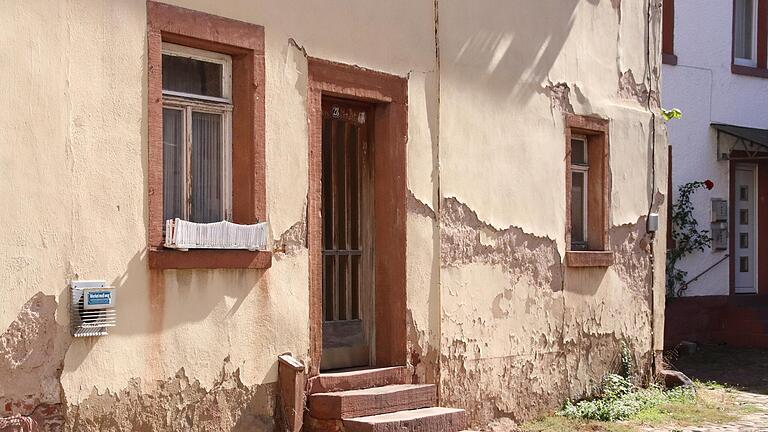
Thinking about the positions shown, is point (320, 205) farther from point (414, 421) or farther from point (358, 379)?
point (414, 421)

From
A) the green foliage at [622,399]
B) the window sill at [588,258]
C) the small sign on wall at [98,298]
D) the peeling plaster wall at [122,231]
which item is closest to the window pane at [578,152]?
the window sill at [588,258]

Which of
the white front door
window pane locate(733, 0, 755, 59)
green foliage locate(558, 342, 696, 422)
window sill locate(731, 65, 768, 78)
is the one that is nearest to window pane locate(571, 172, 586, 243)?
green foliage locate(558, 342, 696, 422)

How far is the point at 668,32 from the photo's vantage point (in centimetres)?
1675

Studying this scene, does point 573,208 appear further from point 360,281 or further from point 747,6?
point 747,6

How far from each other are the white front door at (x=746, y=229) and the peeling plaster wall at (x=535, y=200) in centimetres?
557

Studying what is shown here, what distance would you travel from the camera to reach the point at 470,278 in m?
9.98

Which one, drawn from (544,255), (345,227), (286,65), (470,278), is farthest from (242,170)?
(544,255)

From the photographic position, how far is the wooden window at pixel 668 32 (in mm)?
16719

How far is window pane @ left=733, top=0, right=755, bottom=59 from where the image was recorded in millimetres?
18406

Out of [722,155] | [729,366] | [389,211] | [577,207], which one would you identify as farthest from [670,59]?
[389,211]

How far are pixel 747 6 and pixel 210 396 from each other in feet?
45.8

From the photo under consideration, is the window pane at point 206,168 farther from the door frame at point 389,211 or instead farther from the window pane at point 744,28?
the window pane at point 744,28

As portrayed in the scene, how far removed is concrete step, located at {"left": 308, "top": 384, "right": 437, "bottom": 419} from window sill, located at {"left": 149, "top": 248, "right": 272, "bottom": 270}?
1.13m

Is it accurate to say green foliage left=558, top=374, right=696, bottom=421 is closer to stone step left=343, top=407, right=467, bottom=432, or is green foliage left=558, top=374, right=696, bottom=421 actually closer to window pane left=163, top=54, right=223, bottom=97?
stone step left=343, top=407, right=467, bottom=432
